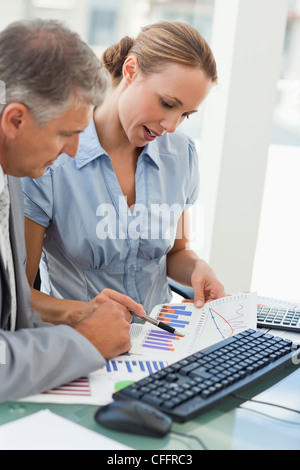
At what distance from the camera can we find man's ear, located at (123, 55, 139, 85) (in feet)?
4.66

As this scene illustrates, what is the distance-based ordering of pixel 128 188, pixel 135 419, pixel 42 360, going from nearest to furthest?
pixel 135 419, pixel 42 360, pixel 128 188

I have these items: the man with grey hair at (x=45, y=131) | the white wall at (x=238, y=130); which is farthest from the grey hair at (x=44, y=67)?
the white wall at (x=238, y=130)

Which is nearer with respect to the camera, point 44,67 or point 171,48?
point 44,67

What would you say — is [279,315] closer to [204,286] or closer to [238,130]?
[204,286]

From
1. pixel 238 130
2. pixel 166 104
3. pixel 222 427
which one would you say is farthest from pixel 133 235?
pixel 238 130

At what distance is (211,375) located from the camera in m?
0.94

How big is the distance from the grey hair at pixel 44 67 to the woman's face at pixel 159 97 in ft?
1.42

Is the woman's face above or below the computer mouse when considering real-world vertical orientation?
above

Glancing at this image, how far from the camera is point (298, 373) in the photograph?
1.08 meters

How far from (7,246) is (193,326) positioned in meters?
0.45

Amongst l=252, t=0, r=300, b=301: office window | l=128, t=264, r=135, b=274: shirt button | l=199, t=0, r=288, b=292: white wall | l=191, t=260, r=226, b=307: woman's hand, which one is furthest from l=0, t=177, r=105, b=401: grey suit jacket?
l=252, t=0, r=300, b=301: office window

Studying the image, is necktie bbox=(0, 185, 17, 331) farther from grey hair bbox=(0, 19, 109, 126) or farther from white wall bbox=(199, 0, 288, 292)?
white wall bbox=(199, 0, 288, 292)

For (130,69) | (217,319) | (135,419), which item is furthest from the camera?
(130,69)

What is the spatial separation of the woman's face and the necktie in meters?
0.44
